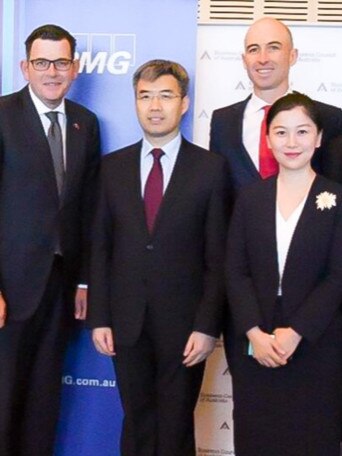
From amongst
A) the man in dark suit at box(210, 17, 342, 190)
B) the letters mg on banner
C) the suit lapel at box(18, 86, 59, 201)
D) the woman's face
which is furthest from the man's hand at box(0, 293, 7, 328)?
the woman's face

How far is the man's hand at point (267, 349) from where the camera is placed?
7.05 ft

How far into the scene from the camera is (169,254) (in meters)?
2.35

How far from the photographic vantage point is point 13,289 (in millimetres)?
2492

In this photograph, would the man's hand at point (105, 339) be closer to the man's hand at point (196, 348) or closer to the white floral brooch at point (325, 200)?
the man's hand at point (196, 348)

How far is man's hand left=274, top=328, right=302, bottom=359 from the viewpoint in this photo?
2.14 metres

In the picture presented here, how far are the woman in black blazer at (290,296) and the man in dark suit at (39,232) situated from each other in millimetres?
642

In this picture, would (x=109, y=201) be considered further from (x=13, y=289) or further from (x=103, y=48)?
(x=103, y=48)

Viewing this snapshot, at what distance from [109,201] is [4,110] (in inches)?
19.5

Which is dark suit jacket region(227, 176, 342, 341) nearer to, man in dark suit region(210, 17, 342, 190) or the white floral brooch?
the white floral brooch

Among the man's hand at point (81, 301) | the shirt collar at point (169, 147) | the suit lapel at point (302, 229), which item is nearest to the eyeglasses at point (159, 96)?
the shirt collar at point (169, 147)

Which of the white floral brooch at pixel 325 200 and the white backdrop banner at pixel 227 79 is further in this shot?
the white backdrop banner at pixel 227 79

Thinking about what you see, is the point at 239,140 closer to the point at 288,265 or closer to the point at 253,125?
the point at 253,125

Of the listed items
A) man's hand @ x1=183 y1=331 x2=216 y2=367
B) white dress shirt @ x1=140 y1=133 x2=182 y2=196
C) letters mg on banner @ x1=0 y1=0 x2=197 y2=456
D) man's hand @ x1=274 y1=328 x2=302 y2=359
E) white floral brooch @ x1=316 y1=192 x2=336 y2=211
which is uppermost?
letters mg on banner @ x1=0 y1=0 x2=197 y2=456

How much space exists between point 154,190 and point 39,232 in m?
0.43
